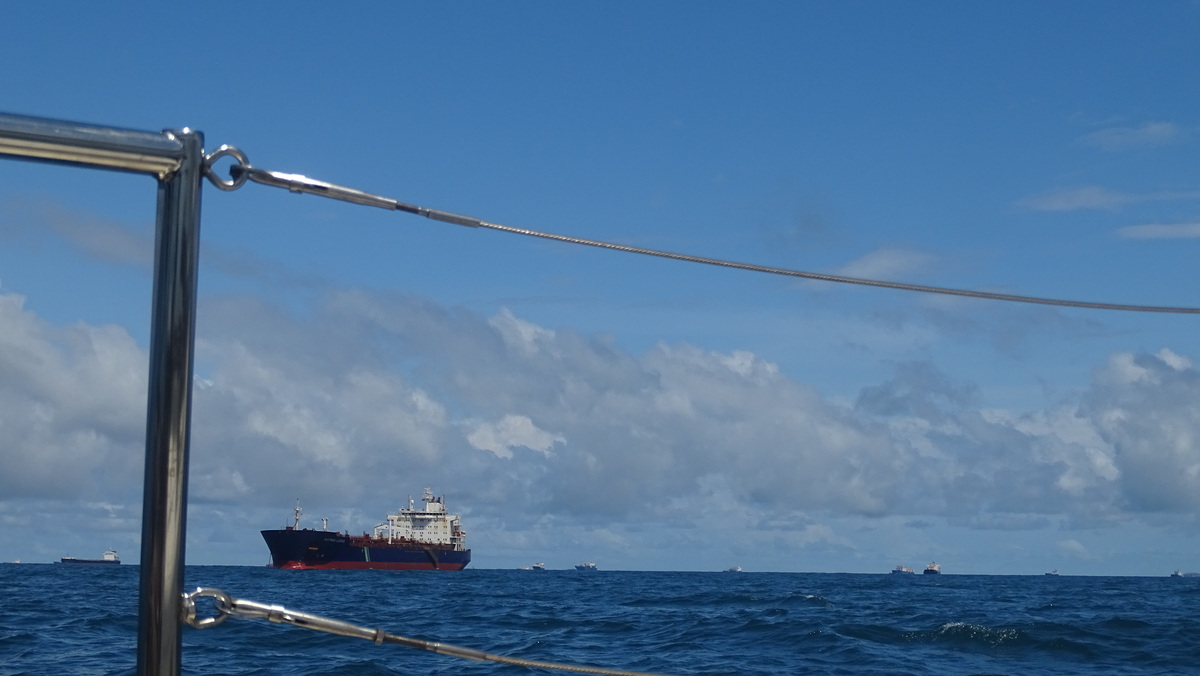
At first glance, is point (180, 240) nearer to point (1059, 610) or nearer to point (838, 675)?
point (838, 675)

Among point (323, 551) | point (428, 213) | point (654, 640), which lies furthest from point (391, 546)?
point (428, 213)

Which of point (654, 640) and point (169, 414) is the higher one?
point (169, 414)

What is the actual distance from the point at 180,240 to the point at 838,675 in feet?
58.9

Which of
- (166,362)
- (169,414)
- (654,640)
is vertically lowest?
(654,640)

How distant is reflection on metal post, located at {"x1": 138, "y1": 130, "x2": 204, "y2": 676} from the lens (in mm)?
2275

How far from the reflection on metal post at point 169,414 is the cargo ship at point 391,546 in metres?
93.9

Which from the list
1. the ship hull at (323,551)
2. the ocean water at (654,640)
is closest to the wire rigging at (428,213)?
the ocean water at (654,640)

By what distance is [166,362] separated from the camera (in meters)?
2.28

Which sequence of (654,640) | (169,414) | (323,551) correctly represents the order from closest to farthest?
(169,414)
(654,640)
(323,551)

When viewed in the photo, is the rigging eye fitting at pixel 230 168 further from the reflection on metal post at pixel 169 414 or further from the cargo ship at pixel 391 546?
the cargo ship at pixel 391 546

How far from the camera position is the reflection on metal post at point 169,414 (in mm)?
2275

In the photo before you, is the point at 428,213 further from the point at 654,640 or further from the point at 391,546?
the point at 391,546

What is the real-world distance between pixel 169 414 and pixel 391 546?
10008 centimetres

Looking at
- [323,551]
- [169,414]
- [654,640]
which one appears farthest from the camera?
[323,551]
